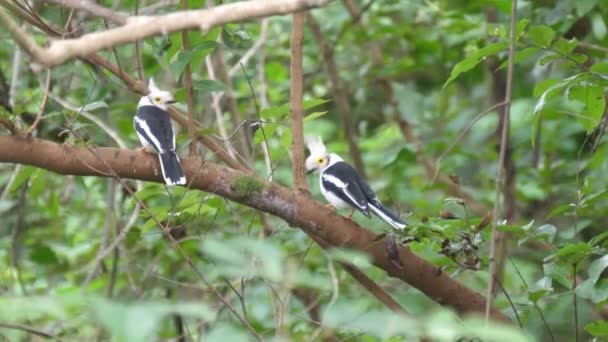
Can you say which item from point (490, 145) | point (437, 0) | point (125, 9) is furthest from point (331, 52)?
point (490, 145)

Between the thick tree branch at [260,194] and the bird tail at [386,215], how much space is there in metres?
0.27

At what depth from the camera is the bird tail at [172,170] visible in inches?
127

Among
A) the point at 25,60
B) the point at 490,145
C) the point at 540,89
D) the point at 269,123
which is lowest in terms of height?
the point at 490,145

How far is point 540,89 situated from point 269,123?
1.01 metres

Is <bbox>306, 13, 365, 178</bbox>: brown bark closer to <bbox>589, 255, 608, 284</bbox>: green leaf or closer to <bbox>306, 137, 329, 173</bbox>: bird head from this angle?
Result: <bbox>306, 137, 329, 173</bbox>: bird head

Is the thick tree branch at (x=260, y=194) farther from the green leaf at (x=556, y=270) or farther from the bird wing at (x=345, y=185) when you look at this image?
the bird wing at (x=345, y=185)

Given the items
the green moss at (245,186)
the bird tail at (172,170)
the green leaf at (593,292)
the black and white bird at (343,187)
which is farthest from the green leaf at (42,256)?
the green leaf at (593,292)

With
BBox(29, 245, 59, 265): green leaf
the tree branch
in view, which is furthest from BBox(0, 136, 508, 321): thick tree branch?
BBox(29, 245, 59, 265): green leaf

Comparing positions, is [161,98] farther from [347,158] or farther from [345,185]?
[347,158]

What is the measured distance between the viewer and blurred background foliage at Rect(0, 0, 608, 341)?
334cm

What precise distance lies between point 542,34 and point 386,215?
116cm

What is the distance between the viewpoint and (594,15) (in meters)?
4.58

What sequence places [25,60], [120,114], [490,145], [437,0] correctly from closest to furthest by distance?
[25,60] < [120,114] < [437,0] < [490,145]

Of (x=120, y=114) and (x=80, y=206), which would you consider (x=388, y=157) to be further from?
(x=80, y=206)
